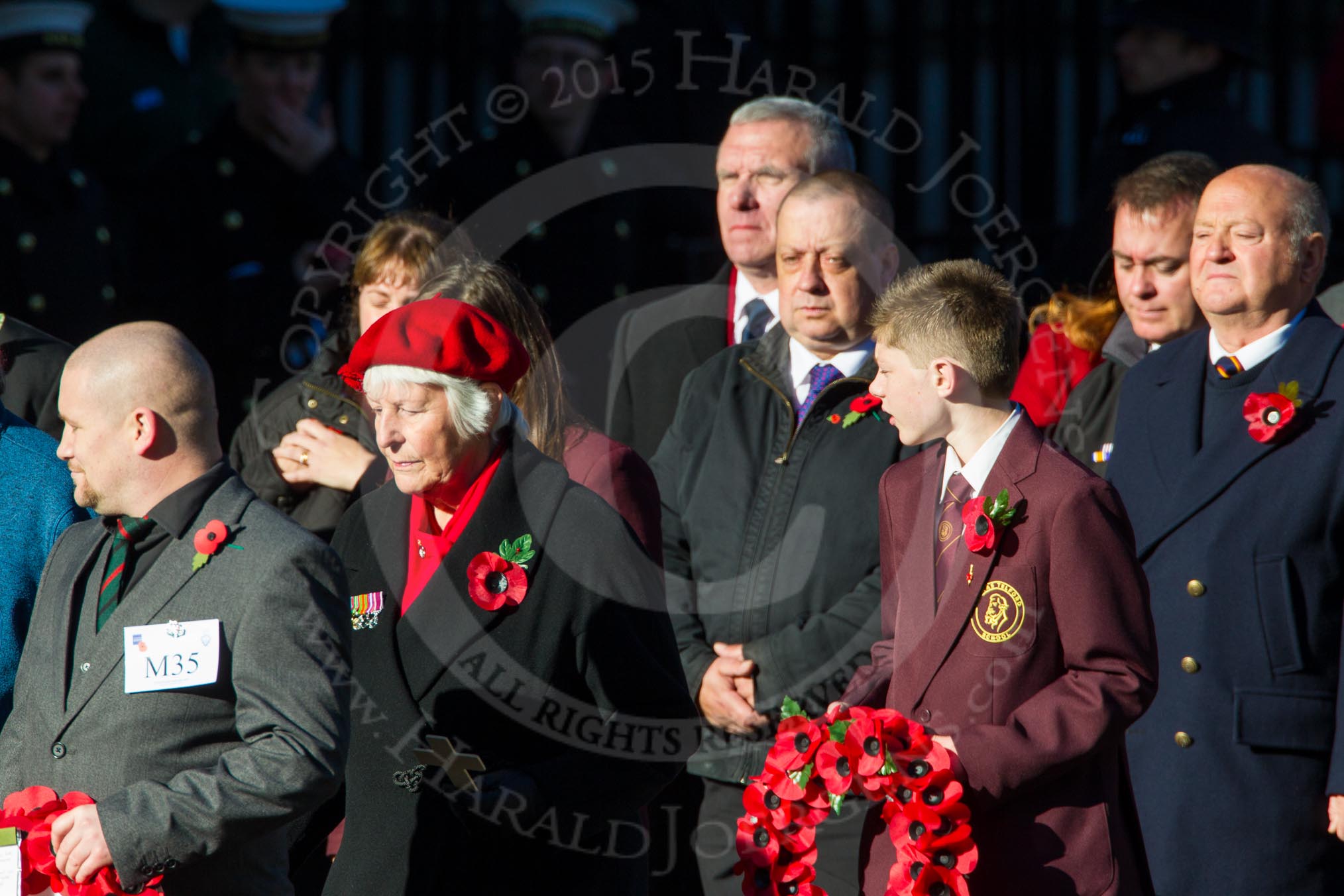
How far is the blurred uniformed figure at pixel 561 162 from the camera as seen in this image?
602cm

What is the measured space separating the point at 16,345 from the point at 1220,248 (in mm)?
3067

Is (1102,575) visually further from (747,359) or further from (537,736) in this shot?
(747,359)

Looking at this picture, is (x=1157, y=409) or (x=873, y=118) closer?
(x=1157, y=409)

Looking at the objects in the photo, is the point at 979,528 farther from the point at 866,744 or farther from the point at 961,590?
the point at 866,744

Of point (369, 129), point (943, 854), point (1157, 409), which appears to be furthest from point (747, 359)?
point (369, 129)

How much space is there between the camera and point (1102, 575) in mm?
3150

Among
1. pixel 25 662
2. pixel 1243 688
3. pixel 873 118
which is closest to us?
pixel 25 662

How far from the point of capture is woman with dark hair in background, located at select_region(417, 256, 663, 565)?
150 inches

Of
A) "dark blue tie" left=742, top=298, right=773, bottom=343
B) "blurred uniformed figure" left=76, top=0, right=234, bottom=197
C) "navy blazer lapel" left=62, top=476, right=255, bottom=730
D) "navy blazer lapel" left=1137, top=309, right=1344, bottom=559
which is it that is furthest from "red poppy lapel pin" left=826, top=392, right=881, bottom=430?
"blurred uniformed figure" left=76, top=0, right=234, bottom=197

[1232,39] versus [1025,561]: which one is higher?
[1232,39]

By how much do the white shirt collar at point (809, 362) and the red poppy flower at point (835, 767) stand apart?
1.38 metres

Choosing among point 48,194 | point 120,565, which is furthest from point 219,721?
point 48,194

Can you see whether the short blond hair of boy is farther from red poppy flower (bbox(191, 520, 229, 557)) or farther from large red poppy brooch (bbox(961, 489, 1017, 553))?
red poppy flower (bbox(191, 520, 229, 557))

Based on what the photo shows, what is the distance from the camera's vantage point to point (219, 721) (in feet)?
10.1
